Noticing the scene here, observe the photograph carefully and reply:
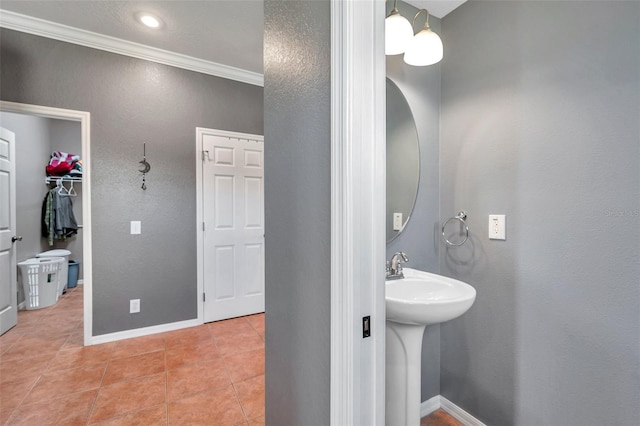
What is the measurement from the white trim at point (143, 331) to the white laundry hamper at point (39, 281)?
1.59 metres

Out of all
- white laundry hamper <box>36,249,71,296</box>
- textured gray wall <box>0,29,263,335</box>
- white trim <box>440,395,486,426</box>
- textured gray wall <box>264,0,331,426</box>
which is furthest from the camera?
white laundry hamper <box>36,249,71,296</box>

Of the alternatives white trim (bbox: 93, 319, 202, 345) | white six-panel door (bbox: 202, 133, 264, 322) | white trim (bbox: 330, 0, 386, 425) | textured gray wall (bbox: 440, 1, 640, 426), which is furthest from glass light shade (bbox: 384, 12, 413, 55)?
white trim (bbox: 93, 319, 202, 345)

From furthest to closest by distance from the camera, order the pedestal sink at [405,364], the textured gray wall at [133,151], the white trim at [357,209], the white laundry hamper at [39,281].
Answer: the white laundry hamper at [39,281] < the textured gray wall at [133,151] < the pedestal sink at [405,364] < the white trim at [357,209]

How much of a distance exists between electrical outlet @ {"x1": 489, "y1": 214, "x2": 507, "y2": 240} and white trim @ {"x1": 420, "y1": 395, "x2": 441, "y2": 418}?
1.05 meters

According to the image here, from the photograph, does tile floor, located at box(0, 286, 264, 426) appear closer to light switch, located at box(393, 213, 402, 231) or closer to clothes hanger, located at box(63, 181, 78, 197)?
light switch, located at box(393, 213, 402, 231)

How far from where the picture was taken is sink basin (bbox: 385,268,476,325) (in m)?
1.08

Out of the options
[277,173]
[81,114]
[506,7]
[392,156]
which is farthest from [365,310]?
[81,114]

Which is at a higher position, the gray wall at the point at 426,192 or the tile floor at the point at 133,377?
the gray wall at the point at 426,192

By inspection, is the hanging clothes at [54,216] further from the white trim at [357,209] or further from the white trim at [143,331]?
the white trim at [357,209]

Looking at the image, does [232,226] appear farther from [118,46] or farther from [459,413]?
[459,413]

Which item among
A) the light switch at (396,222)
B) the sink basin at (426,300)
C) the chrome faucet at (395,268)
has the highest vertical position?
the light switch at (396,222)

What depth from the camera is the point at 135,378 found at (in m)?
2.02

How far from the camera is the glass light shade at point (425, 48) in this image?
141 centimetres

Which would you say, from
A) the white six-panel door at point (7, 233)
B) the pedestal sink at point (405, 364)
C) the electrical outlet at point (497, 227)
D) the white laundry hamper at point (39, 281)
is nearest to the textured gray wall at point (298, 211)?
the pedestal sink at point (405, 364)
